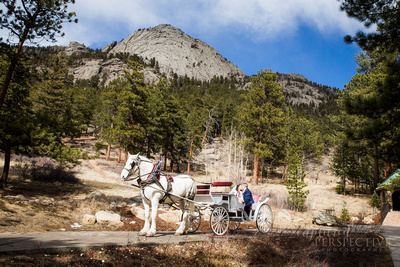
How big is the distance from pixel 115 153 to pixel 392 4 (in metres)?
49.0

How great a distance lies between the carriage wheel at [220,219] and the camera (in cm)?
766

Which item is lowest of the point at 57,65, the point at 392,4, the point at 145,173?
the point at 145,173

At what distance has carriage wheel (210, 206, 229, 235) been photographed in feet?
25.1

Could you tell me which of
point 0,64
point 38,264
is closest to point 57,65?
point 0,64

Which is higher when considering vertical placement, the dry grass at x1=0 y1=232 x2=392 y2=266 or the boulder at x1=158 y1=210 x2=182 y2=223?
the dry grass at x1=0 y1=232 x2=392 y2=266

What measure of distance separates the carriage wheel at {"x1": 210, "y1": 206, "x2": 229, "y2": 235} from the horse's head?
9.15ft

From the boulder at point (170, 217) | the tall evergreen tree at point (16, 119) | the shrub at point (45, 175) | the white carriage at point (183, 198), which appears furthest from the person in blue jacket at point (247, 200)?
the shrub at point (45, 175)

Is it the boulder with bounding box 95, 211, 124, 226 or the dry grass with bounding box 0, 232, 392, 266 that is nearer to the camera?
the dry grass with bounding box 0, 232, 392, 266

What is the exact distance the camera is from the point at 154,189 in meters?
7.04

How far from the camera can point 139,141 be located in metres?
32.0

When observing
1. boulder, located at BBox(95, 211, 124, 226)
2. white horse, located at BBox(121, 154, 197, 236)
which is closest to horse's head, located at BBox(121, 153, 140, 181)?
white horse, located at BBox(121, 154, 197, 236)

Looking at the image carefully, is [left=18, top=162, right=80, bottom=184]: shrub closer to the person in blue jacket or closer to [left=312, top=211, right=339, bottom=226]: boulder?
the person in blue jacket

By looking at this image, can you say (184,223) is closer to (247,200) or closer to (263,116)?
(247,200)

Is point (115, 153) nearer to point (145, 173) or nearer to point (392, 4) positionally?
point (145, 173)
